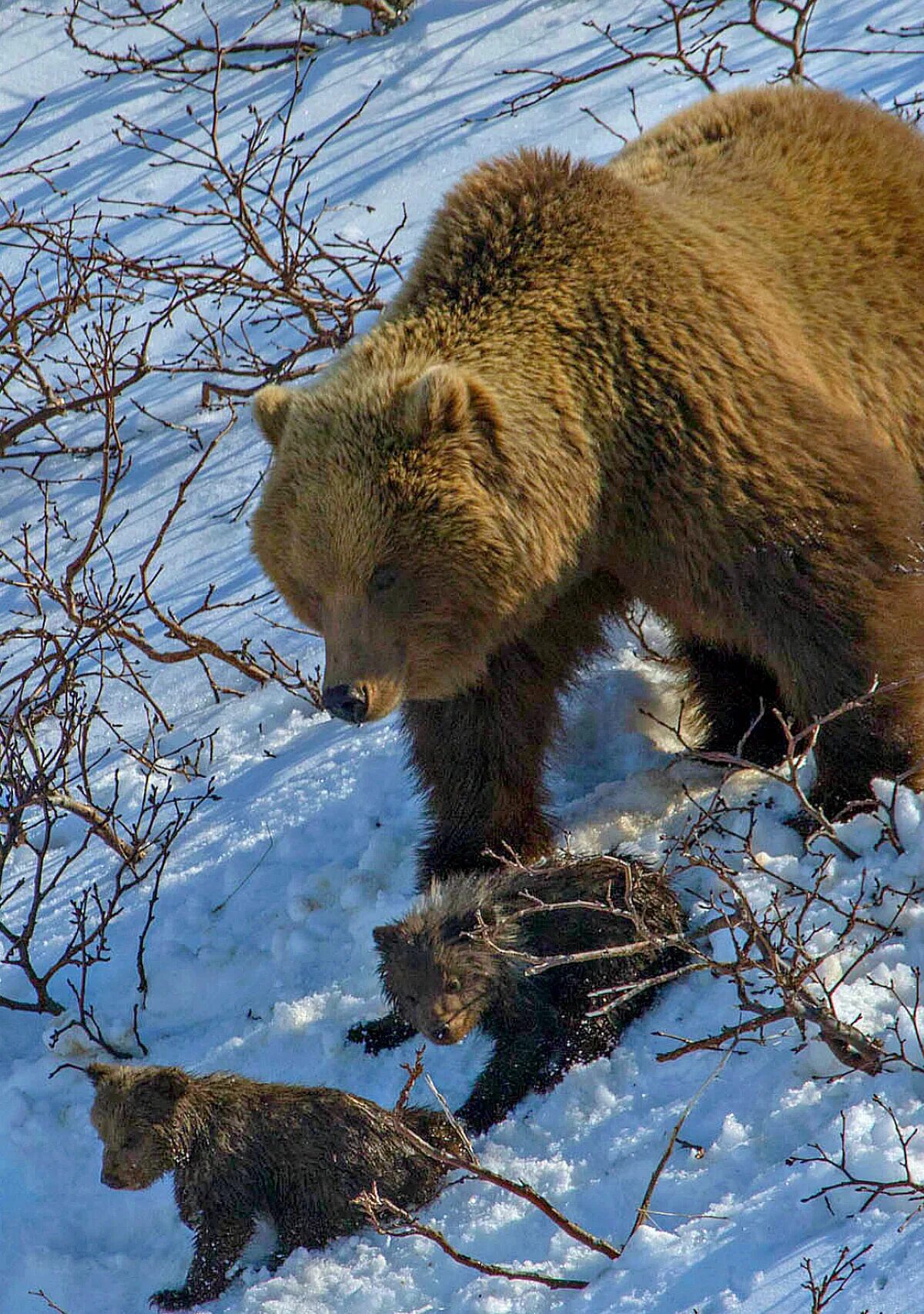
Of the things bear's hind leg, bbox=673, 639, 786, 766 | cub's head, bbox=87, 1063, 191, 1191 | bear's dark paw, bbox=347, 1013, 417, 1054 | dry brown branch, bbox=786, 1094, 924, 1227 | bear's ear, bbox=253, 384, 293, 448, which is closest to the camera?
dry brown branch, bbox=786, 1094, 924, 1227

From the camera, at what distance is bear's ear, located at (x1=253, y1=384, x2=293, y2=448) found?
192 inches

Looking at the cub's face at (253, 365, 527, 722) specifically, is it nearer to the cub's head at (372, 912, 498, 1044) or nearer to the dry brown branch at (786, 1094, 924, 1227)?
the cub's head at (372, 912, 498, 1044)

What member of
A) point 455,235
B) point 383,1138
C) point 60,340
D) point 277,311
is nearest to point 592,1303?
point 383,1138

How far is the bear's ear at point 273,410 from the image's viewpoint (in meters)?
4.87

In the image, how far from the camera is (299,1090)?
474cm

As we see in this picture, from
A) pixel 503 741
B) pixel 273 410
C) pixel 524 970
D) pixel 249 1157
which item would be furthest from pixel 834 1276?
pixel 273 410

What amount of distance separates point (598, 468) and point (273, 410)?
1086mm

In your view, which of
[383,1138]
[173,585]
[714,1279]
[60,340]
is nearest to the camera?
[714,1279]

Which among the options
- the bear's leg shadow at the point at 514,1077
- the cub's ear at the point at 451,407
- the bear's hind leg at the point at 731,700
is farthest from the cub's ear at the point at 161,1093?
the bear's hind leg at the point at 731,700

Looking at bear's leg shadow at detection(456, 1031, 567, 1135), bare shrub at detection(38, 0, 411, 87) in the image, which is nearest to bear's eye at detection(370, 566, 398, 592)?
bear's leg shadow at detection(456, 1031, 567, 1135)

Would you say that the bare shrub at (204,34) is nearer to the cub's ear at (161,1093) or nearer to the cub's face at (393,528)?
the cub's face at (393,528)

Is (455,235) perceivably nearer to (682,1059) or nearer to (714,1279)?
(682,1059)

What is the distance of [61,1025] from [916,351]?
12.9 ft

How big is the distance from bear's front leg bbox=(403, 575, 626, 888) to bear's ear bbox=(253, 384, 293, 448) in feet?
3.51
